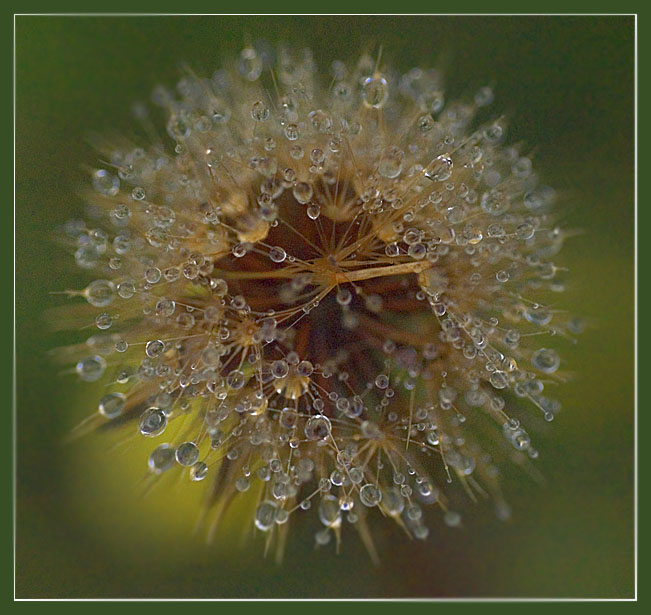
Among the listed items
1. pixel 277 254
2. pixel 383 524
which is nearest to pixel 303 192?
pixel 277 254

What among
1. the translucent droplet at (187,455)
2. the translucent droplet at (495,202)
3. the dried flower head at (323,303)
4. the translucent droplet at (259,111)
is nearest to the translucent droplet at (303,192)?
the dried flower head at (323,303)

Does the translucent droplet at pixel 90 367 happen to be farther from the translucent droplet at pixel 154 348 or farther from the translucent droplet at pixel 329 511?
the translucent droplet at pixel 329 511

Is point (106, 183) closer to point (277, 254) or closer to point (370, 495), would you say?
point (277, 254)

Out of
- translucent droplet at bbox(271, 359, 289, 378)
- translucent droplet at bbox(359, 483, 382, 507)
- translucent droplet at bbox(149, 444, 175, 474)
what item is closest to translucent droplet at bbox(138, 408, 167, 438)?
translucent droplet at bbox(149, 444, 175, 474)

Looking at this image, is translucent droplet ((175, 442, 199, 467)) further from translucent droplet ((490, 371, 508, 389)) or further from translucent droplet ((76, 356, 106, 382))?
translucent droplet ((490, 371, 508, 389))

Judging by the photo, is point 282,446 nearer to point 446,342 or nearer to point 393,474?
point 393,474

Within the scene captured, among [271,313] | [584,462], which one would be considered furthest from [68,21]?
[584,462]
